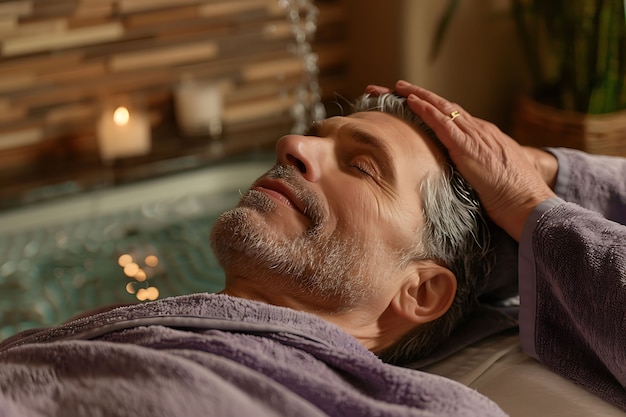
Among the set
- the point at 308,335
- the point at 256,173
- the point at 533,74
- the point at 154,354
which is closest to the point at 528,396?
the point at 308,335

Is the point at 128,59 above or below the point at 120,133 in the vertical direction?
above

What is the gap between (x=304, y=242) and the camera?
1.29m

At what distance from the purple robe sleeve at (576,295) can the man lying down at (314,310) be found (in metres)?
0.12

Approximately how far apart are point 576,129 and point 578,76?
8.7 inches

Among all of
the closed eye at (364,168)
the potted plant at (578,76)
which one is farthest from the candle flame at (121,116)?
the closed eye at (364,168)

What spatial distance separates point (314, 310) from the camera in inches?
51.8

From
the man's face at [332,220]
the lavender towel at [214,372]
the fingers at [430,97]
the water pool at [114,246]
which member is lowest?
the water pool at [114,246]

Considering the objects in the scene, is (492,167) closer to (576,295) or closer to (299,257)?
(576,295)

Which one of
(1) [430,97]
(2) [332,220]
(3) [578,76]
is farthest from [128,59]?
(2) [332,220]

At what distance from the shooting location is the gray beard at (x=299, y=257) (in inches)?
50.4

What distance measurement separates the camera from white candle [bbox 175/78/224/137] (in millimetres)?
3070

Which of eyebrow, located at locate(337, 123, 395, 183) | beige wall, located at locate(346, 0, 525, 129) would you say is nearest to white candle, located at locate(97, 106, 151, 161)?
beige wall, located at locate(346, 0, 525, 129)

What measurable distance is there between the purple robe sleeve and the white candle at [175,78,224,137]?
1.94m

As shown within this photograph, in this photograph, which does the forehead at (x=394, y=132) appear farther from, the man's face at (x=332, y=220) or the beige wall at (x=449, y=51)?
the beige wall at (x=449, y=51)
